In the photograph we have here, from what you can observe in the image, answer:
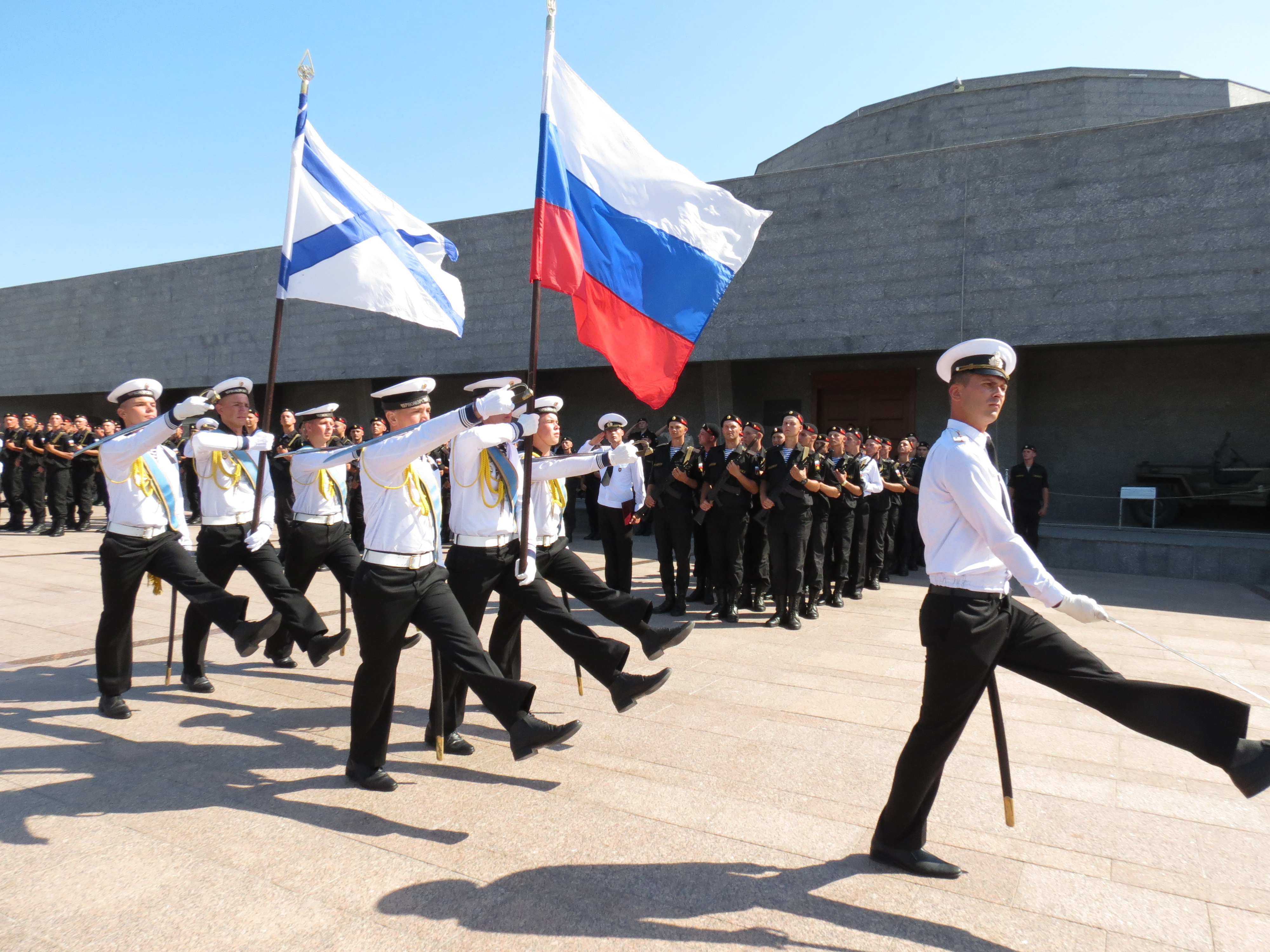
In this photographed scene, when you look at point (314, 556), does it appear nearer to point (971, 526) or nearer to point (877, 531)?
point (971, 526)

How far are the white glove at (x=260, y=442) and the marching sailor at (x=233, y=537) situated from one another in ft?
0.16

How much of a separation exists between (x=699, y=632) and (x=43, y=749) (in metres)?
4.79

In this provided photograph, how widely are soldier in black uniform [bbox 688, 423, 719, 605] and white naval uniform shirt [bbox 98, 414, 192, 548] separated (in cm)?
473

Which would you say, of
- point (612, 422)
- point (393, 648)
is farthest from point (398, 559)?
point (612, 422)

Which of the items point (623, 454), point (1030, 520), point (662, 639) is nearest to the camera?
point (662, 639)

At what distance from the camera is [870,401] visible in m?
17.1

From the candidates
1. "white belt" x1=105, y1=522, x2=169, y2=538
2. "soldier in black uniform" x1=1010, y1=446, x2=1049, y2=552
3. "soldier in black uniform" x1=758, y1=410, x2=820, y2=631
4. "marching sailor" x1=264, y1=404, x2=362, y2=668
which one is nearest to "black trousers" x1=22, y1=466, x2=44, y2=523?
"marching sailor" x1=264, y1=404, x2=362, y2=668

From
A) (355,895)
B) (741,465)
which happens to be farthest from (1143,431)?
(355,895)

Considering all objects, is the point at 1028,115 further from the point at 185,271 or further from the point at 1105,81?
the point at 185,271

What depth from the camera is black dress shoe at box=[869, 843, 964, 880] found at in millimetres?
3174

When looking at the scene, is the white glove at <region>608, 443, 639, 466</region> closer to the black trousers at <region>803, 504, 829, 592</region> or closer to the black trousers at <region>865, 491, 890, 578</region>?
the black trousers at <region>803, 504, 829, 592</region>

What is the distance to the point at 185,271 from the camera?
24.8 meters

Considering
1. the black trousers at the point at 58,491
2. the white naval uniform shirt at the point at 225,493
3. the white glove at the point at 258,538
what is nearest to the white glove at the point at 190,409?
the white naval uniform shirt at the point at 225,493

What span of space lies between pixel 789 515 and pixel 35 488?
555 inches
